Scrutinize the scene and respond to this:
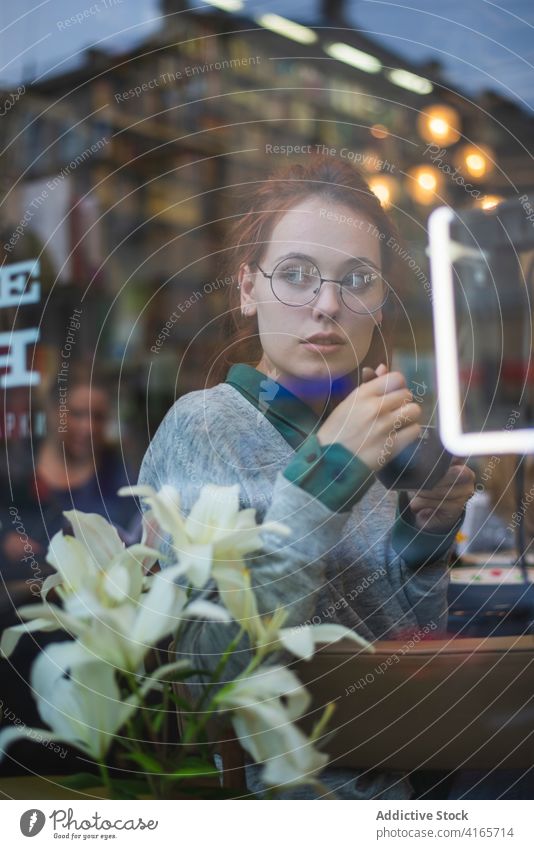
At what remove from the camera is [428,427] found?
1.05 metres

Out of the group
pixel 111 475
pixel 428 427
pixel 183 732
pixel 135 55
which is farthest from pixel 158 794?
pixel 135 55

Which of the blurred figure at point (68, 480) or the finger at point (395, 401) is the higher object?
the finger at point (395, 401)

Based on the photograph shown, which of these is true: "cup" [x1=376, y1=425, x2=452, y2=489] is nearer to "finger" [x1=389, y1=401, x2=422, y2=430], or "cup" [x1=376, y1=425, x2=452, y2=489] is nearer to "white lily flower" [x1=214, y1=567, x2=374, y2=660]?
"finger" [x1=389, y1=401, x2=422, y2=430]

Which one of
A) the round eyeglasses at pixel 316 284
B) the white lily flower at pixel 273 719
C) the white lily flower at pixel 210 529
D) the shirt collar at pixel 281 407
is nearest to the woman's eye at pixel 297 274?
the round eyeglasses at pixel 316 284

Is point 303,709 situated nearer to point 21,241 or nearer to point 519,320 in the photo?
point 519,320

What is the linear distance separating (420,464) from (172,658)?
32 centimetres

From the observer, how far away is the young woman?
1.01 meters

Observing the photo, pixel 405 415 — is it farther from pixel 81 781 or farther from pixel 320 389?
pixel 81 781

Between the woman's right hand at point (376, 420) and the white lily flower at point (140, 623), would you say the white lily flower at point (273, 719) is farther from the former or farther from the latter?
the woman's right hand at point (376, 420)

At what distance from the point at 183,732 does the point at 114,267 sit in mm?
491

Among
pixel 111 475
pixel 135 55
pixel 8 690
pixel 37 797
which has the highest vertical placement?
pixel 135 55

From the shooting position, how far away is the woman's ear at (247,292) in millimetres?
1056

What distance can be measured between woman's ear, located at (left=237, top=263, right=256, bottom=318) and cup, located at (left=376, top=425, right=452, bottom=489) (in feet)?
0.70

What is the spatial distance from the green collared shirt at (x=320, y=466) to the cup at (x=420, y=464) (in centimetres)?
2
